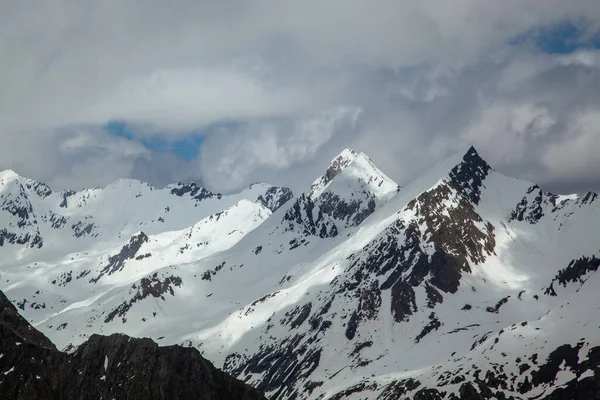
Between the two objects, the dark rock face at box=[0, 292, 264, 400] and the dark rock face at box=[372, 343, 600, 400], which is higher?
the dark rock face at box=[0, 292, 264, 400]

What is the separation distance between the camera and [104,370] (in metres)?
112

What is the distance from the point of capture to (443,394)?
178 m

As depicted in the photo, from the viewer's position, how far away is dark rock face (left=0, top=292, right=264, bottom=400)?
316 ft

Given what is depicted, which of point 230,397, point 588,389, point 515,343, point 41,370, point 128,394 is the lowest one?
point 588,389

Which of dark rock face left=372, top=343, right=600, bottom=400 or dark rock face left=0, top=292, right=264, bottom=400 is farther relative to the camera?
dark rock face left=372, top=343, right=600, bottom=400

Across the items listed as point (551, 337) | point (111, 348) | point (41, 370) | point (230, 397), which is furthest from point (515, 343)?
A: point (41, 370)

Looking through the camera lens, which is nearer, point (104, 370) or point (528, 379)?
point (104, 370)

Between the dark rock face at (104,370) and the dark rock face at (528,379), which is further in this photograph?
the dark rock face at (528,379)

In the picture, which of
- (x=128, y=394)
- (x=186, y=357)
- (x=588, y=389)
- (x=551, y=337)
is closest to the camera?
(x=128, y=394)

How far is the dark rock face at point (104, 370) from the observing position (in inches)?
3789

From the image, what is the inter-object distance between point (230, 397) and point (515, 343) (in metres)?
113

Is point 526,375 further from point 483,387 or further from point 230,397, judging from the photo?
point 230,397

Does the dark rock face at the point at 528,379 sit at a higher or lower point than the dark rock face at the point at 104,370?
lower

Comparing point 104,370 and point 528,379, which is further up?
point 104,370
